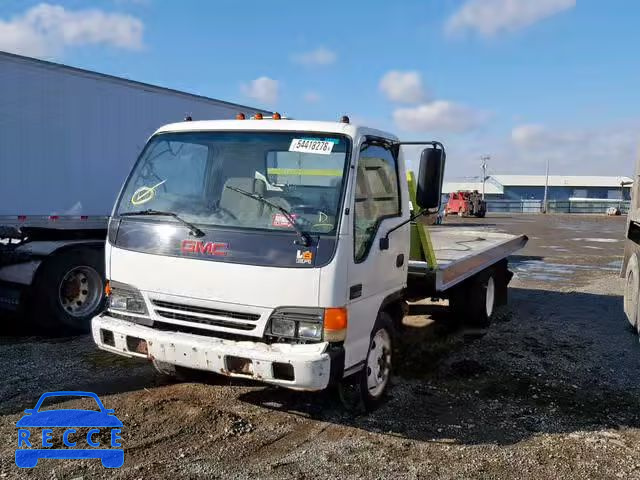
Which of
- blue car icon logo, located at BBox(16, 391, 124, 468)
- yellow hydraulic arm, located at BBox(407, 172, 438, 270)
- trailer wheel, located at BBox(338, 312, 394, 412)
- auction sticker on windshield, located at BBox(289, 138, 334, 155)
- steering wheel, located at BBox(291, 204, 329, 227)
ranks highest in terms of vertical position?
auction sticker on windshield, located at BBox(289, 138, 334, 155)

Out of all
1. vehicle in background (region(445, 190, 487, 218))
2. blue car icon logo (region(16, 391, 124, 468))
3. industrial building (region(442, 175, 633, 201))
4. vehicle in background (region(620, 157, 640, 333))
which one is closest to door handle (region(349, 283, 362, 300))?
blue car icon logo (region(16, 391, 124, 468))

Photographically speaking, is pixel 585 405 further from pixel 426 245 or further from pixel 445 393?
pixel 426 245

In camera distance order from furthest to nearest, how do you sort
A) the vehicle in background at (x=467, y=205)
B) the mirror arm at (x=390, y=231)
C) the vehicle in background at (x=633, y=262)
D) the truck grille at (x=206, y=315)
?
the vehicle in background at (x=467, y=205) < the vehicle in background at (x=633, y=262) < the mirror arm at (x=390, y=231) < the truck grille at (x=206, y=315)

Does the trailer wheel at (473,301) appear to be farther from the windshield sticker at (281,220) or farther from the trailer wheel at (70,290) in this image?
the trailer wheel at (70,290)

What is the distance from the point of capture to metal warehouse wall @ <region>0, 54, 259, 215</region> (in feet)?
23.2

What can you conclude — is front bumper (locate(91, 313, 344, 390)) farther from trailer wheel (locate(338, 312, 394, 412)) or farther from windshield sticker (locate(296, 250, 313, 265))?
trailer wheel (locate(338, 312, 394, 412))

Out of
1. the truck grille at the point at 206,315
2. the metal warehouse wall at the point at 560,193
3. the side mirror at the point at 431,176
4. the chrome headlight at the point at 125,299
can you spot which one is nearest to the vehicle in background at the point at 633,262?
the side mirror at the point at 431,176

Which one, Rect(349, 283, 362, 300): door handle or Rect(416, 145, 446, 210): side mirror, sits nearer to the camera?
Rect(349, 283, 362, 300): door handle

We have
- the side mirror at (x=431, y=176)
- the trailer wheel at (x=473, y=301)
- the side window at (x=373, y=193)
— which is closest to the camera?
the side window at (x=373, y=193)

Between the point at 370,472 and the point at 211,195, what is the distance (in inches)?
91.1

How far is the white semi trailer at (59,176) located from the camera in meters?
6.80

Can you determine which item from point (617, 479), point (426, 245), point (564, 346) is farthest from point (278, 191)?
point (564, 346)

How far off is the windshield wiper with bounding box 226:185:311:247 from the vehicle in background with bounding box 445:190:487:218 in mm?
43583

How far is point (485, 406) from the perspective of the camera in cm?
504
